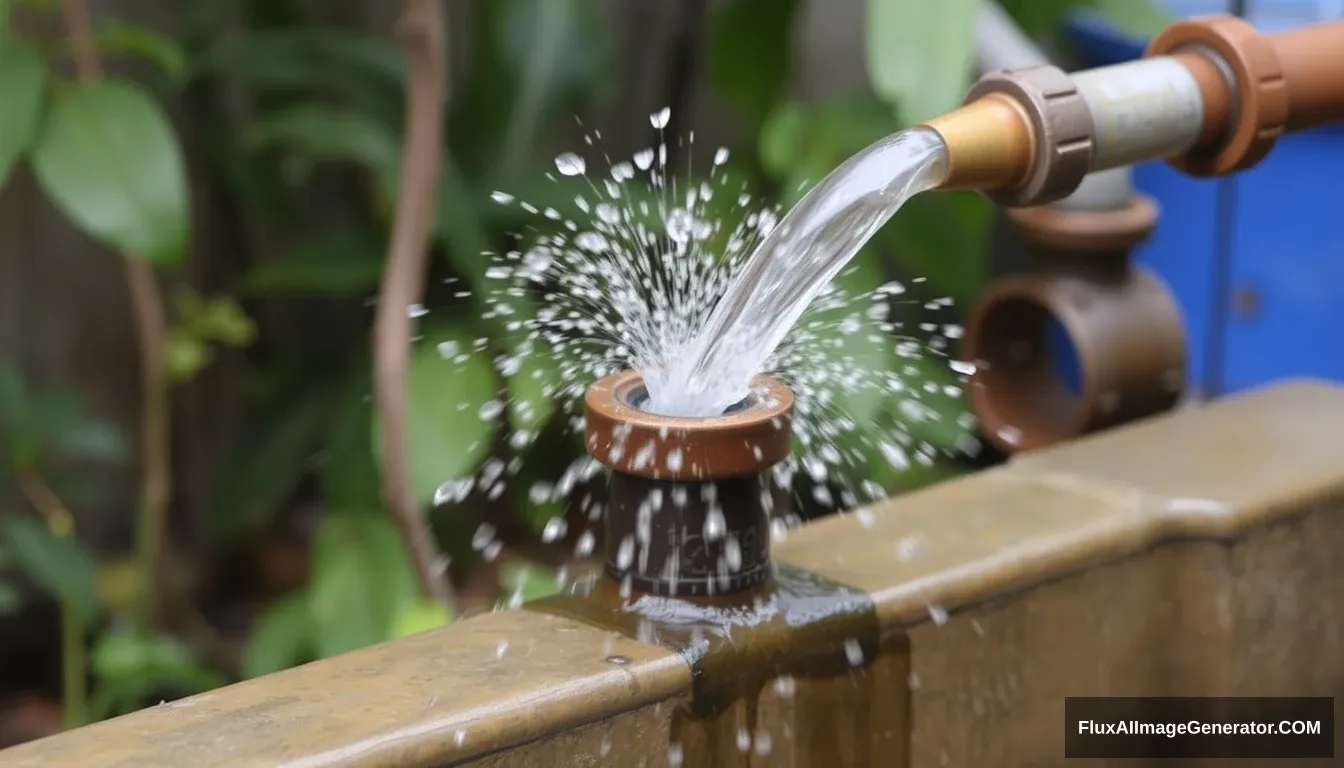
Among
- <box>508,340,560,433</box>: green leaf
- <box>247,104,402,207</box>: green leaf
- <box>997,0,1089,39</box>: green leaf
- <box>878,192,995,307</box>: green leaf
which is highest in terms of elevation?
<box>997,0,1089,39</box>: green leaf

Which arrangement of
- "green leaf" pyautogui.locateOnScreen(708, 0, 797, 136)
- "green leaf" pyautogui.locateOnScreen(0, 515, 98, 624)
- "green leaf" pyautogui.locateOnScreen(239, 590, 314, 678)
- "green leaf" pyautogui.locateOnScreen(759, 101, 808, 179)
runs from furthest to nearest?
"green leaf" pyautogui.locateOnScreen(708, 0, 797, 136)
"green leaf" pyautogui.locateOnScreen(759, 101, 808, 179)
"green leaf" pyautogui.locateOnScreen(239, 590, 314, 678)
"green leaf" pyautogui.locateOnScreen(0, 515, 98, 624)

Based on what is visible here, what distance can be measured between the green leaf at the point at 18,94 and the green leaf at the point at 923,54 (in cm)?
90

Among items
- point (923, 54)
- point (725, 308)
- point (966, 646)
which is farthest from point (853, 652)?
point (923, 54)

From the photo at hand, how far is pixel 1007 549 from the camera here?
3.85 ft

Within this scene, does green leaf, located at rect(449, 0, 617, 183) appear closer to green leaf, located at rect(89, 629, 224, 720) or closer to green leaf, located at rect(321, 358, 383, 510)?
green leaf, located at rect(321, 358, 383, 510)

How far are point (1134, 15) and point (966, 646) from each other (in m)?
1.04

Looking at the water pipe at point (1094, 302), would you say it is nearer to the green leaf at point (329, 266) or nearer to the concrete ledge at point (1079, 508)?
the concrete ledge at point (1079, 508)

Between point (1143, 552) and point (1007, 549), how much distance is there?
0.55ft

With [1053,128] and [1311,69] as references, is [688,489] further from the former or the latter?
[1311,69]

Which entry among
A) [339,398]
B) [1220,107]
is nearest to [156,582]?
[339,398]

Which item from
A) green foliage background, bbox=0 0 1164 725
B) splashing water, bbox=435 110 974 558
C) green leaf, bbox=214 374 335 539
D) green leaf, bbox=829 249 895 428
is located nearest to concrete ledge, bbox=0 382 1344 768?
splashing water, bbox=435 110 974 558

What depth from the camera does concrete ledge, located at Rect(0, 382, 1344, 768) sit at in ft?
2.88

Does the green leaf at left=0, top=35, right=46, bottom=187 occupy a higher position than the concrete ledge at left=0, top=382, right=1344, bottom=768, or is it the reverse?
the green leaf at left=0, top=35, right=46, bottom=187

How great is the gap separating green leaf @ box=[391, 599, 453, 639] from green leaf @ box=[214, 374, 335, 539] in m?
0.49
